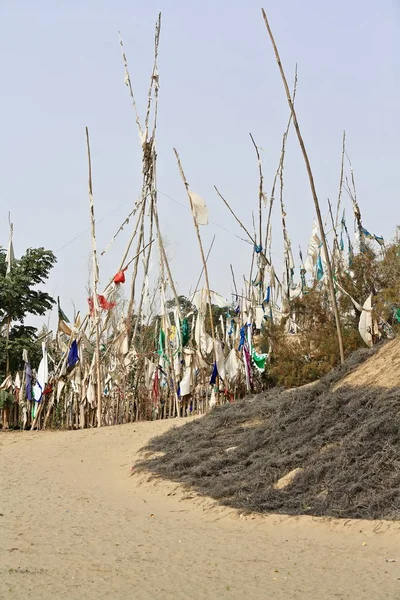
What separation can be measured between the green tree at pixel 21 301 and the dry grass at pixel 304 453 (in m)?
4.88

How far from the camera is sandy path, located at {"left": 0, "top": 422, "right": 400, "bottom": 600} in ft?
16.3

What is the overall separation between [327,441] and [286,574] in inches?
118

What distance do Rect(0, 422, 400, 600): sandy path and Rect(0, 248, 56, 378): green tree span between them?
5576 mm

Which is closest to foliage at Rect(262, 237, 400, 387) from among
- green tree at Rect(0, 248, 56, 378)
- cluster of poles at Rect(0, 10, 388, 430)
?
cluster of poles at Rect(0, 10, 388, 430)

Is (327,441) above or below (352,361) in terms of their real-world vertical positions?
below

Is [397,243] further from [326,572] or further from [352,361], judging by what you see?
[326,572]

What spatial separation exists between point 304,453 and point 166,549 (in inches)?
94.8

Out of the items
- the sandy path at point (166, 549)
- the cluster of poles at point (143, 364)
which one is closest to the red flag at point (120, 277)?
the cluster of poles at point (143, 364)

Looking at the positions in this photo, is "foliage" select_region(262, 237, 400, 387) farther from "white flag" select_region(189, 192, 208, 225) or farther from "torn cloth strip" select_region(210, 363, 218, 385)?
"white flag" select_region(189, 192, 208, 225)

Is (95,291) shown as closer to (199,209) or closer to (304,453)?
(199,209)

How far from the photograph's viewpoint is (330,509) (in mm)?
6750

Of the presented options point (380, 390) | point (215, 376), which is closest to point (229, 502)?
point (380, 390)

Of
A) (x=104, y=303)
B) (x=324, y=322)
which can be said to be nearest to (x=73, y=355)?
(x=104, y=303)

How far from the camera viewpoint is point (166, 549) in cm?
609
